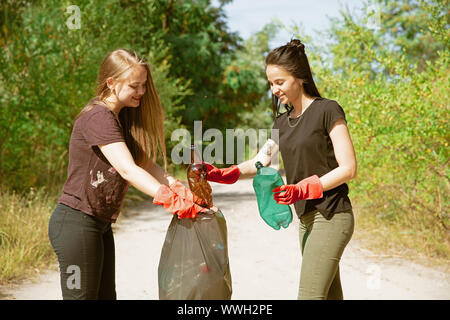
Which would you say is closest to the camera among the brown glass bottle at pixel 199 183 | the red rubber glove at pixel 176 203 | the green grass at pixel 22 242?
the red rubber glove at pixel 176 203

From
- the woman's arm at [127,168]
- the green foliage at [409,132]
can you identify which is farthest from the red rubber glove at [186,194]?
the green foliage at [409,132]

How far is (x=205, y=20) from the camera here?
62.8 ft

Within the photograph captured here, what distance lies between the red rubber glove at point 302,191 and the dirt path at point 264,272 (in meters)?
2.41

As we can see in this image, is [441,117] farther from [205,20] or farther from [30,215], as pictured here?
[205,20]

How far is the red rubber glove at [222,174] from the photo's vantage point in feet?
10.2

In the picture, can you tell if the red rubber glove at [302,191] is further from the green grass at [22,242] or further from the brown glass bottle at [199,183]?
the green grass at [22,242]

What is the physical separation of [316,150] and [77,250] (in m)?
1.34

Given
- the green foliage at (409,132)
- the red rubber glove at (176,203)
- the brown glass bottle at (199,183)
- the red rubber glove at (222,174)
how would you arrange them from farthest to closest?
the green foliage at (409,132) → the red rubber glove at (222,174) → the brown glass bottle at (199,183) → the red rubber glove at (176,203)

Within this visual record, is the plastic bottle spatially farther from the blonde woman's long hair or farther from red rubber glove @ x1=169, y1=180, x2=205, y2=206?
the blonde woman's long hair

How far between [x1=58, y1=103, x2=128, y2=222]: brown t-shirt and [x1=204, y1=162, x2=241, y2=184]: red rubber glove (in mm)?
731

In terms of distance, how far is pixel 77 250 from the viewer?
246 cm

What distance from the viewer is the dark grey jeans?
96.7 inches

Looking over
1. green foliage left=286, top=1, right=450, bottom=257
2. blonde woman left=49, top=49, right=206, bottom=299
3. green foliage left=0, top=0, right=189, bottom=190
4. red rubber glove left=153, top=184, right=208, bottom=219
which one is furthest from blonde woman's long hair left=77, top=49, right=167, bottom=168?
green foliage left=0, top=0, right=189, bottom=190

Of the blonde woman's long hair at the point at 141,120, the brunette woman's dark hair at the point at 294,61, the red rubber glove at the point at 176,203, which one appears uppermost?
the brunette woman's dark hair at the point at 294,61
